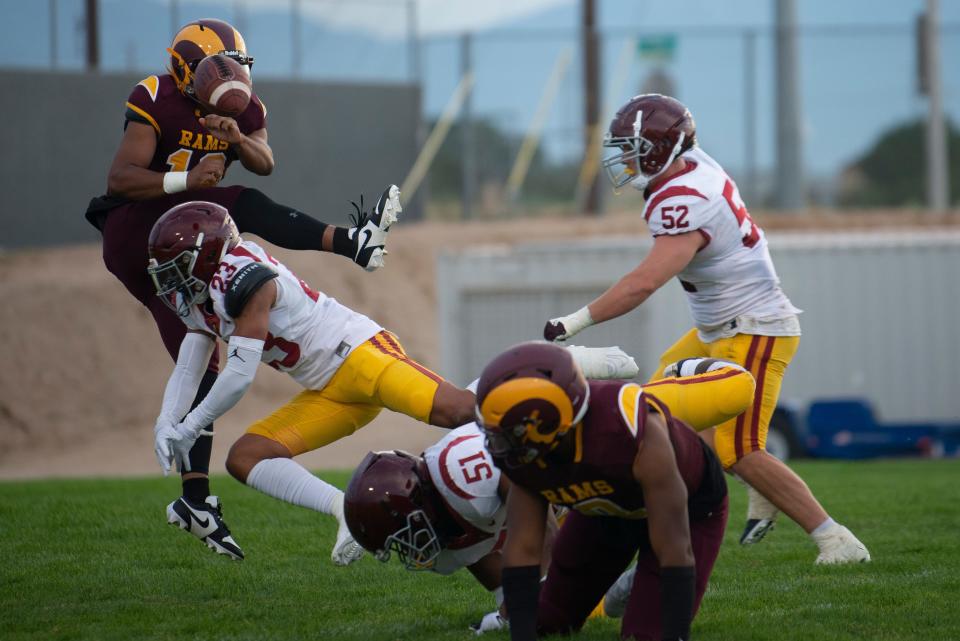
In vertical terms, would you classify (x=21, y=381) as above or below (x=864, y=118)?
below

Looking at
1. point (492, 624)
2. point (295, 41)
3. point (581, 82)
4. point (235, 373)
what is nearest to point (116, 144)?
point (295, 41)

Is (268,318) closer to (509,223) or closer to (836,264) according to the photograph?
(836,264)

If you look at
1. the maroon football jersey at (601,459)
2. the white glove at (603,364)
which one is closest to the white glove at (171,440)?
the white glove at (603,364)

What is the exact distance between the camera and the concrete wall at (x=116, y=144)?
1862 cm

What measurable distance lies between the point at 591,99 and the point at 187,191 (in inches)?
644

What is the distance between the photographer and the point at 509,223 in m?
20.7

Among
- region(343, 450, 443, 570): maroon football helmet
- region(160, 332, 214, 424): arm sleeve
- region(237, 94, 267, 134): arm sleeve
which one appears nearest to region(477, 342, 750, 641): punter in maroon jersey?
region(343, 450, 443, 570): maroon football helmet

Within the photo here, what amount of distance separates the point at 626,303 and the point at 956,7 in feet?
80.9

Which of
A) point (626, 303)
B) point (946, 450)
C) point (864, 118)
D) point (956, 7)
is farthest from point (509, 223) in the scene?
point (626, 303)

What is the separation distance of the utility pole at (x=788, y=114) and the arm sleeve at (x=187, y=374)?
48.9 feet

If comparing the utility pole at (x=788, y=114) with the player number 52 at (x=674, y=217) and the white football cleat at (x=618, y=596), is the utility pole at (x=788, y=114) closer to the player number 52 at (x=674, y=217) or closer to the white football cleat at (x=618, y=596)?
the player number 52 at (x=674, y=217)

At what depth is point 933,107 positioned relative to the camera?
21.0 m

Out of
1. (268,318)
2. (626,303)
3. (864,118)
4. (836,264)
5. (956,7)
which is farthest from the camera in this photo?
(956,7)

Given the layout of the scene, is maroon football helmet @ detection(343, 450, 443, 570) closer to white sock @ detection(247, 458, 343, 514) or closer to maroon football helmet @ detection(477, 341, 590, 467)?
maroon football helmet @ detection(477, 341, 590, 467)
